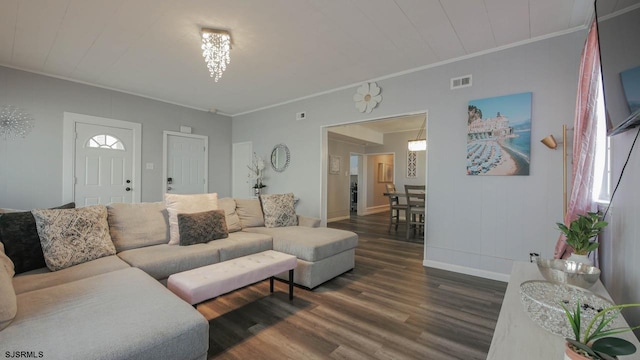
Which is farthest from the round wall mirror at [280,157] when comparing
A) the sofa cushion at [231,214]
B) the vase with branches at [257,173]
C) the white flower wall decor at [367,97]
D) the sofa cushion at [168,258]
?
the sofa cushion at [168,258]

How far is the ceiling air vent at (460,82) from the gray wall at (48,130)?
5161mm

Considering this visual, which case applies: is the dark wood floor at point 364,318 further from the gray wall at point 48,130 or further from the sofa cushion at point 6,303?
the gray wall at point 48,130

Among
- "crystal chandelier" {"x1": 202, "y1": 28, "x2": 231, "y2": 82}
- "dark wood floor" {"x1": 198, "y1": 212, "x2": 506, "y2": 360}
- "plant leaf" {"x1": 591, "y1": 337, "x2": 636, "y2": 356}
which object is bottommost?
"dark wood floor" {"x1": 198, "y1": 212, "x2": 506, "y2": 360}

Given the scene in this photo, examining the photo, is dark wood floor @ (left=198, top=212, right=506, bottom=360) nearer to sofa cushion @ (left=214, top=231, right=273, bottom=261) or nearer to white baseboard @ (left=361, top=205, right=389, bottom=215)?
sofa cushion @ (left=214, top=231, right=273, bottom=261)

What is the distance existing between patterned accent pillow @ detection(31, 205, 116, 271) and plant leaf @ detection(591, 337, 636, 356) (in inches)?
115

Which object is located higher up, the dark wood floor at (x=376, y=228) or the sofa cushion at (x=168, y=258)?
the sofa cushion at (x=168, y=258)

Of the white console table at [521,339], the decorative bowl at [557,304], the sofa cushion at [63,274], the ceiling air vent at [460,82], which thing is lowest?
the sofa cushion at [63,274]

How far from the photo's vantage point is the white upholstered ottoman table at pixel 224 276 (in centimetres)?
184

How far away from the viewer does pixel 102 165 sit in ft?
14.7

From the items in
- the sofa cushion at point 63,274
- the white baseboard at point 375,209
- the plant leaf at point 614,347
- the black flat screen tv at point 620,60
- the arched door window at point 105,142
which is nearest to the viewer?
the plant leaf at point 614,347

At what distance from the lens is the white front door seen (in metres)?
4.27

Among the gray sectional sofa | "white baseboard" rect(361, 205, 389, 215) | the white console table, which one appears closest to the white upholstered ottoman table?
the gray sectional sofa

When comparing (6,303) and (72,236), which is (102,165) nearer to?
(72,236)

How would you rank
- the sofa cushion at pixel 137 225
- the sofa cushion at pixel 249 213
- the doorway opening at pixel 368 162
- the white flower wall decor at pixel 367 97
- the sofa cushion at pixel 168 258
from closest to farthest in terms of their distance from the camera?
the sofa cushion at pixel 168 258
the sofa cushion at pixel 137 225
the sofa cushion at pixel 249 213
the white flower wall decor at pixel 367 97
the doorway opening at pixel 368 162
